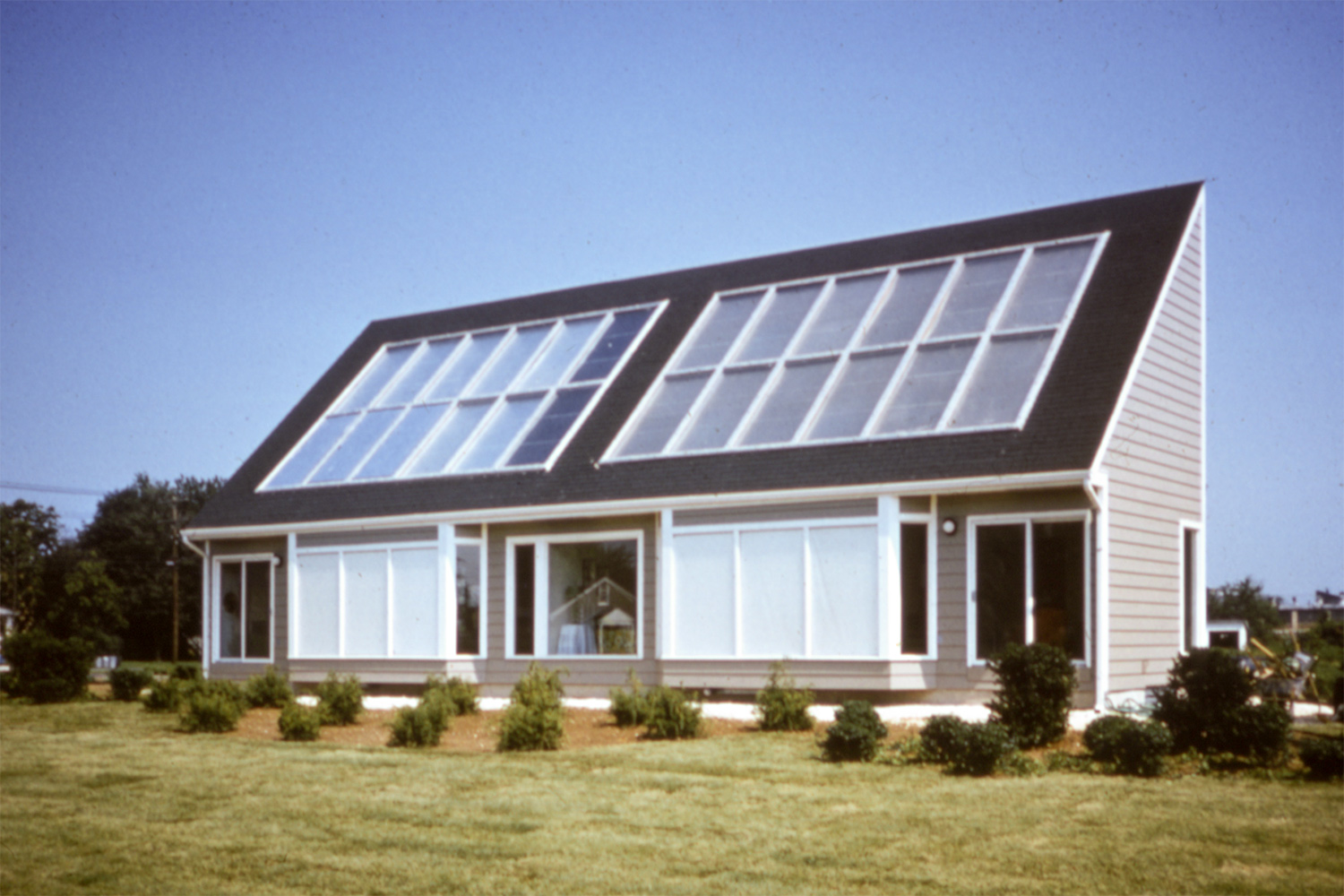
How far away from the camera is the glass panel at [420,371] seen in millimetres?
24016

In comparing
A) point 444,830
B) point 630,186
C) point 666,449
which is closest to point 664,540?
point 666,449

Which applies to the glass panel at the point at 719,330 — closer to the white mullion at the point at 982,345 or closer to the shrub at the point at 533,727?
the white mullion at the point at 982,345

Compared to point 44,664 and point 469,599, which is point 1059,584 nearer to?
point 469,599

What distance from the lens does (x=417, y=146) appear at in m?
15.2

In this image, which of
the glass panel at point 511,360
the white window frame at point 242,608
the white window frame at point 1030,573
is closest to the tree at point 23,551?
the white window frame at point 242,608

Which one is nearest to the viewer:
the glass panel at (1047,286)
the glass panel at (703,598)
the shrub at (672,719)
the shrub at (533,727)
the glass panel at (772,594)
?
the shrub at (533,727)

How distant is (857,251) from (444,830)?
14.2m

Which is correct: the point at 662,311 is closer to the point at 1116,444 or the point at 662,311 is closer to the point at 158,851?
the point at 1116,444

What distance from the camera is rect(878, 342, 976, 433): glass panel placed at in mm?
17172

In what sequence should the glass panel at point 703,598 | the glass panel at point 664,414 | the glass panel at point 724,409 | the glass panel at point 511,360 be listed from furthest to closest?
the glass panel at point 511,360, the glass panel at point 664,414, the glass panel at point 724,409, the glass panel at point 703,598

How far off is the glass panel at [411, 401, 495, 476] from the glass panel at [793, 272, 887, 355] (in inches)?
234

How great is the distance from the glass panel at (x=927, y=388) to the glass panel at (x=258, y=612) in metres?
11.8

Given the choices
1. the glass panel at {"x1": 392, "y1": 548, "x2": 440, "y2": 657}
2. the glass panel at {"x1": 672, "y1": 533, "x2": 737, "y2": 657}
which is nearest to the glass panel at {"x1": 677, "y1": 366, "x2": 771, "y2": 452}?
the glass panel at {"x1": 672, "y1": 533, "x2": 737, "y2": 657}

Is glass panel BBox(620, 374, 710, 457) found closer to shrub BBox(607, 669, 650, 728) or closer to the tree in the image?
shrub BBox(607, 669, 650, 728)
